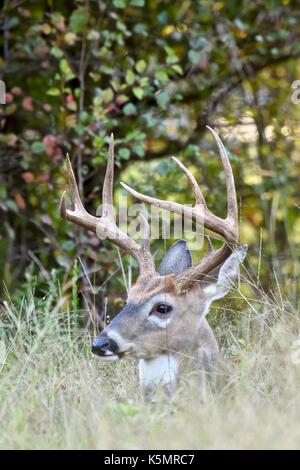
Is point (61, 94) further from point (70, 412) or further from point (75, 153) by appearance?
point (70, 412)

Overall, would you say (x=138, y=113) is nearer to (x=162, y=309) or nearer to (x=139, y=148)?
(x=139, y=148)

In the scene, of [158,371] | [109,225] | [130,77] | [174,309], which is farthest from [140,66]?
[158,371]

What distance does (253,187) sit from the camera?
8172mm

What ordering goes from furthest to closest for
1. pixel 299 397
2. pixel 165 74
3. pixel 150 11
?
1. pixel 150 11
2. pixel 165 74
3. pixel 299 397

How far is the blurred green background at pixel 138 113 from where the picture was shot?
7.06 metres

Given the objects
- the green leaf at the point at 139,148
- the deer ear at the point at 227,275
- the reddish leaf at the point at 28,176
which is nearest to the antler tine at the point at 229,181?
the deer ear at the point at 227,275

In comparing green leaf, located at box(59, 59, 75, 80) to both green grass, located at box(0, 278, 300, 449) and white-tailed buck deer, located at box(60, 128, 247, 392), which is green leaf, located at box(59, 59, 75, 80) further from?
green grass, located at box(0, 278, 300, 449)

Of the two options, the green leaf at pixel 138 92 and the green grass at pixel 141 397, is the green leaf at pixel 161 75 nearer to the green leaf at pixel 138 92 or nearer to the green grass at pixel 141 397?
the green leaf at pixel 138 92

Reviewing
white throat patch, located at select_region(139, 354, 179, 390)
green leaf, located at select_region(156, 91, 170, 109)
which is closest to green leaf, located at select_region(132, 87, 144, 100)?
green leaf, located at select_region(156, 91, 170, 109)

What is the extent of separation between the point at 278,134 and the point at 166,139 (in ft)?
3.23

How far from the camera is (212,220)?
463cm

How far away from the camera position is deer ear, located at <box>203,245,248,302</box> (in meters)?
4.63
